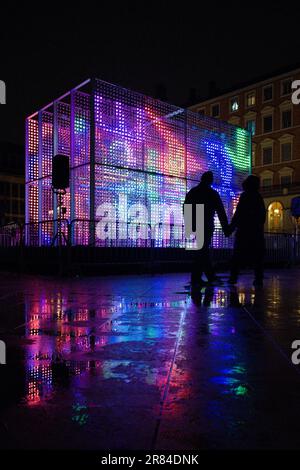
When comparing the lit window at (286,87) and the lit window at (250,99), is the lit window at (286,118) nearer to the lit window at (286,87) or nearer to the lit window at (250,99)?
the lit window at (286,87)

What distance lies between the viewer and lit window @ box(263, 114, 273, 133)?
5791 centimetres

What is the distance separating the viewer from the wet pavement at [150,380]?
1817 mm

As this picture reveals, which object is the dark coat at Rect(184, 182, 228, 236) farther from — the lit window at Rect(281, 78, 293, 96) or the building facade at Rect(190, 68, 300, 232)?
the lit window at Rect(281, 78, 293, 96)

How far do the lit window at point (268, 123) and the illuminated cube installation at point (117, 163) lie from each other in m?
40.9

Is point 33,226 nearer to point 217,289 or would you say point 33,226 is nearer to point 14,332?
point 217,289

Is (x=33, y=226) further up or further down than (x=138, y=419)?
further up

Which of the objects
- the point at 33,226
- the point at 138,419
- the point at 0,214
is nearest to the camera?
the point at 138,419

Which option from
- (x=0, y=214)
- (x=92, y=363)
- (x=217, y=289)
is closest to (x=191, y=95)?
(x=0, y=214)

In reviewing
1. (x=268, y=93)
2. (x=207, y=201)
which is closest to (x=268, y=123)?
(x=268, y=93)

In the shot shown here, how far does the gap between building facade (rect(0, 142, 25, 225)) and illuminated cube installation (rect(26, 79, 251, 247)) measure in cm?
5380

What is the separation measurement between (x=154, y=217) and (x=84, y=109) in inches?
180

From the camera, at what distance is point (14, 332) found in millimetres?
4191

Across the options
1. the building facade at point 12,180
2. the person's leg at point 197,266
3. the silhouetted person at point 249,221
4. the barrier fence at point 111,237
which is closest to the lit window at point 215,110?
the building facade at point 12,180

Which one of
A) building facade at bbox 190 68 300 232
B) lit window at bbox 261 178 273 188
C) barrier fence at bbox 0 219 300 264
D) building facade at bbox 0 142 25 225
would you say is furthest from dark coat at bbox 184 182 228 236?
building facade at bbox 0 142 25 225
